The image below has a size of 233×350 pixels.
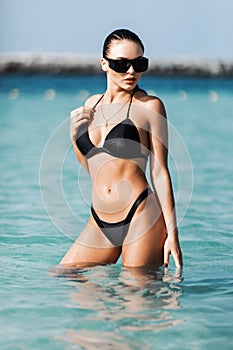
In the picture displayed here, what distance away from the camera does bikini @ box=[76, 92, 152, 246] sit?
3.94 m

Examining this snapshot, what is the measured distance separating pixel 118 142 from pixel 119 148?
3 cm

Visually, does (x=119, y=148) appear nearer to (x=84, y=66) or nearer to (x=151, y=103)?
(x=151, y=103)

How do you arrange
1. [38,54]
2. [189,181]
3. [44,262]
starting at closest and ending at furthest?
[44,262]
[189,181]
[38,54]

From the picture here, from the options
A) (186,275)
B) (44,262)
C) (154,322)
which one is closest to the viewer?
(154,322)

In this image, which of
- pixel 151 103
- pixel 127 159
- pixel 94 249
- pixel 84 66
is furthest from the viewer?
pixel 84 66

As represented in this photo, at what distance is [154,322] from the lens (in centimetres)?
380

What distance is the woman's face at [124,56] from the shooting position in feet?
12.9

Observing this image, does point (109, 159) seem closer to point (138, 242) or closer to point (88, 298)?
point (138, 242)

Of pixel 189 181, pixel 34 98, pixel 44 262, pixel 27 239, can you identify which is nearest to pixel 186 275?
pixel 44 262

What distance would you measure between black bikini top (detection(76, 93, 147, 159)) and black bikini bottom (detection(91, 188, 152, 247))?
211 millimetres

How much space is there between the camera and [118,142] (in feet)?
13.0

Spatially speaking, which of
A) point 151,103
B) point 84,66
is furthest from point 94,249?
point 84,66

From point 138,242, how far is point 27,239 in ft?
6.91

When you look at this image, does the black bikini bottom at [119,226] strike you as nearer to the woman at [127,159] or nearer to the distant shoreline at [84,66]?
the woman at [127,159]
